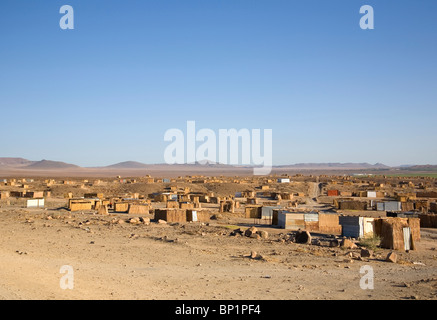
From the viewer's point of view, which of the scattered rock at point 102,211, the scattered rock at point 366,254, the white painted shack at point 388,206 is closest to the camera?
the scattered rock at point 366,254

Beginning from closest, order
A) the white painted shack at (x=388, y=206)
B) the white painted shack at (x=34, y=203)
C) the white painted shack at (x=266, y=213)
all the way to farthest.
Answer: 1. the white painted shack at (x=266, y=213)
2. the white painted shack at (x=34, y=203)
3. the white painted shack at (x=388, y=206)

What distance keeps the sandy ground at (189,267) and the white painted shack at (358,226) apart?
346 cm

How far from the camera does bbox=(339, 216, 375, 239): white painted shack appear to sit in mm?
29011

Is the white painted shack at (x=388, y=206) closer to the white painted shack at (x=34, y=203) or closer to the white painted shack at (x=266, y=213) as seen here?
the white painted shack at (x=266, y=213)

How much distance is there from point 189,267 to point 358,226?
47.2 ft

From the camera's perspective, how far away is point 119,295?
1405 centimetres

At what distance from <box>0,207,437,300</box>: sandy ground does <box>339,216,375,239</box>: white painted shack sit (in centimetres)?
346

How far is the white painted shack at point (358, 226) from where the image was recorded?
1142 inches

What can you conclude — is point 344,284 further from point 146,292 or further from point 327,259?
→ point 146,292

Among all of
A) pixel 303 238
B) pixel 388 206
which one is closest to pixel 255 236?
pixel 303 238

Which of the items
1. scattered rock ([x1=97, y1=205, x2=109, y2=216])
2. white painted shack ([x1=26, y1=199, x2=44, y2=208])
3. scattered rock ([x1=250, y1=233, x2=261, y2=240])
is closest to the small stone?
scattered rock ([x1=250, y1=233, x2=261, y2=240])

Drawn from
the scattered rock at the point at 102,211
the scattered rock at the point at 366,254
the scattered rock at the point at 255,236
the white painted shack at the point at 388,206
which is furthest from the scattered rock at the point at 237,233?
the white painted shack at the point at 388,206

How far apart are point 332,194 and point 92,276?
68.9m
